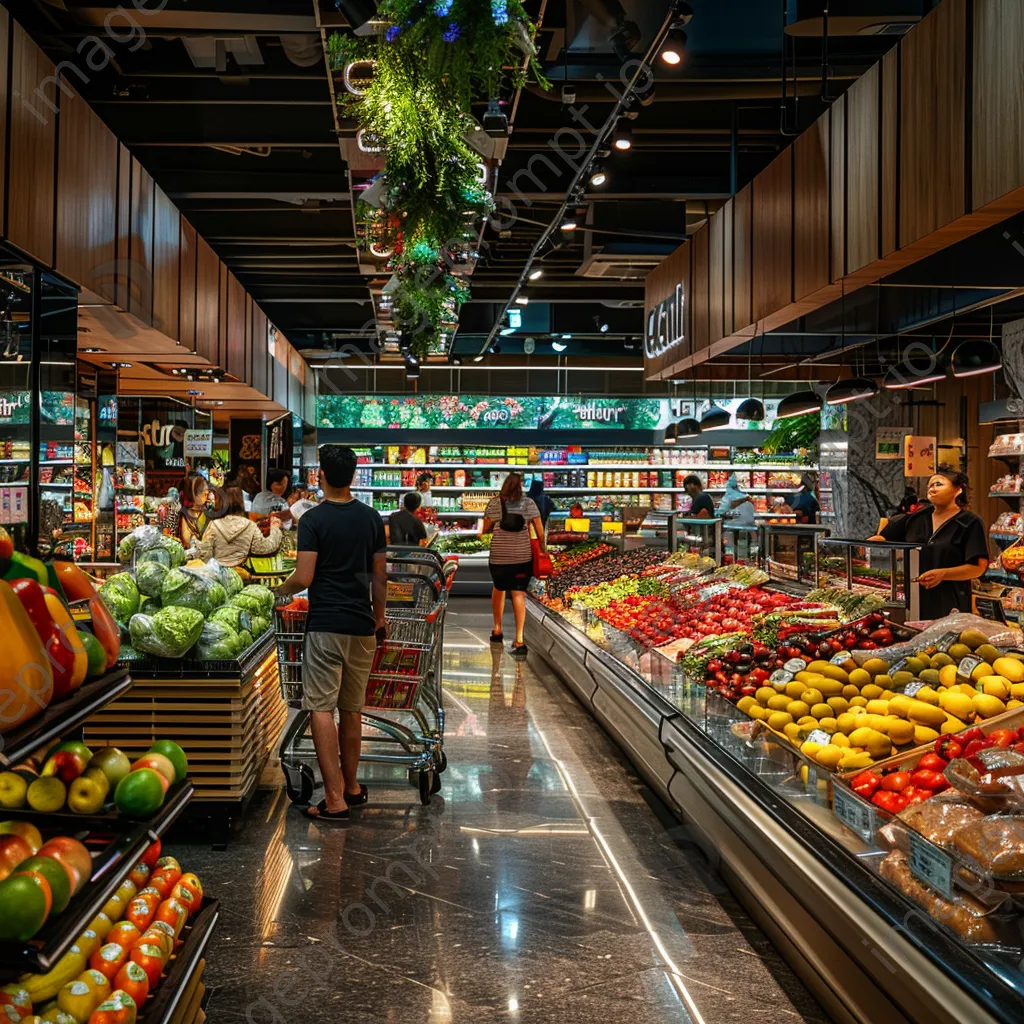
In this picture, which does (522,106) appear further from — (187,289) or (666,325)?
(187,289)

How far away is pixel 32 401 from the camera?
5.37 m

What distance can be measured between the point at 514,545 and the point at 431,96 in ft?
19.6

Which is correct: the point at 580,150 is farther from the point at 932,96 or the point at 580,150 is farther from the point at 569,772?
the point at 569,772

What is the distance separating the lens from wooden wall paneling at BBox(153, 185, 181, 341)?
7.58 metres

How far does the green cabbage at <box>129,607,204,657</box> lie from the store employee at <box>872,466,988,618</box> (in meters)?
4.05

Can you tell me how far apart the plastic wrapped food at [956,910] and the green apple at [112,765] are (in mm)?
1838

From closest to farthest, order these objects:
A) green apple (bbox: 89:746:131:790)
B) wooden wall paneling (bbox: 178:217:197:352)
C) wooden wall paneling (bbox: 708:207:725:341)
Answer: green apple (bbox: 89:746:131:790) < wooden wall paneling (bbox: 708:207:725:341) < wooden wall paneling (bbox: 178:217:197:352)

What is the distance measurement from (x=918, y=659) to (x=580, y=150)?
200 inches

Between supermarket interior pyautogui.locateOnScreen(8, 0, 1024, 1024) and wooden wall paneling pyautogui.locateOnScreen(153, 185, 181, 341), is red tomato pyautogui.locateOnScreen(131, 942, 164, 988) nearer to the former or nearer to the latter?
supermarket interior pyautogui.locateOnScreen(8, 0, 1024, 1024)

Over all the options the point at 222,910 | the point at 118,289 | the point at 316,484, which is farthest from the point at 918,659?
the point at 316,484

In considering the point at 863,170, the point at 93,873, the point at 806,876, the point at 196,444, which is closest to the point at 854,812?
the point at 806,876

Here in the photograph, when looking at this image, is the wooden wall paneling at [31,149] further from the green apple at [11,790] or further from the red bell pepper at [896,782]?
the red bell pepper at [896,782]

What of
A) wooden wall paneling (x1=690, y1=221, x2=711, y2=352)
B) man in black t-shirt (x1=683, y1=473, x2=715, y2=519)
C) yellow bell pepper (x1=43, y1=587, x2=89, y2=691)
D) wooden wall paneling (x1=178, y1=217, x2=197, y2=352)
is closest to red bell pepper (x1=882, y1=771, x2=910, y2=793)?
yellow bell pepper (x1=43, y1=587, x2=89, y2=691)

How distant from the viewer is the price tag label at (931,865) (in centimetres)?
242
